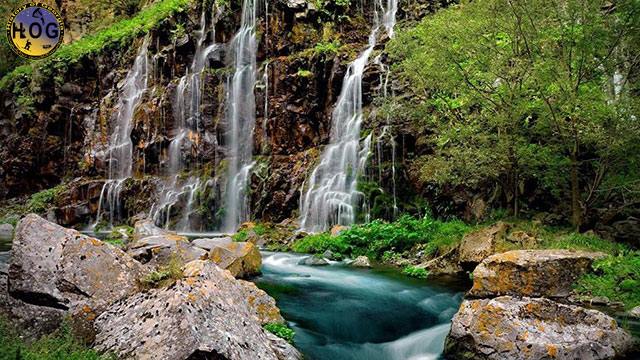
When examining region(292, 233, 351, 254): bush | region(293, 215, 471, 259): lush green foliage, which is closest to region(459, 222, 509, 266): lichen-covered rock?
region(293, 215, 471, 259): lush green foliage

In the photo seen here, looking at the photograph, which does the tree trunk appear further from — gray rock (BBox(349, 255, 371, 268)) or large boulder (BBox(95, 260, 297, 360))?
large boulder (BBox(95, 260, 297, 360))

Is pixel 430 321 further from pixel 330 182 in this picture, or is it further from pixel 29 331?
pixel 330 182

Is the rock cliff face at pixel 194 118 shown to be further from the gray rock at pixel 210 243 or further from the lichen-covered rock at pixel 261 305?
the lichen-covered rock at pixel 261 305

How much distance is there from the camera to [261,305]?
285 inches

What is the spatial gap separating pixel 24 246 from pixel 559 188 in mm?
13320

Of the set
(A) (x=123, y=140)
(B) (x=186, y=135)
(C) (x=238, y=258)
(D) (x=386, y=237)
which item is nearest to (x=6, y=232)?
(A) (x=123, y=140)

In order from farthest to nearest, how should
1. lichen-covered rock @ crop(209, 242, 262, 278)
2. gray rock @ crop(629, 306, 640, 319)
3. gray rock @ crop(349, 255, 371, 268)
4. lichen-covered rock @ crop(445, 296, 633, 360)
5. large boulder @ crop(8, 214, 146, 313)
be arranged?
gray rock @ crop(349, 255, 371, 268), lichen-covered rock @ crop(209, 242, 262, 278), gray rock @ crop(629, 306, 640, 319), lichen-covered rock @ crop(445, 296, 633, 360), large boulder @ crop(8, 214, 146, 313)

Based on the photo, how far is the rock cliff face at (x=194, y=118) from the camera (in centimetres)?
2331

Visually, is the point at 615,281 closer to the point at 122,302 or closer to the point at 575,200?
the point at 575,200

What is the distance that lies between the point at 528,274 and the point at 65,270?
7.55 meters

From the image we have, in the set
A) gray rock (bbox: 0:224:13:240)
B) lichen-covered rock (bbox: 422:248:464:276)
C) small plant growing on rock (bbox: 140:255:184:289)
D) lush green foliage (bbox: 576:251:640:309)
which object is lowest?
gray rock (bbox: 0:224:13:240)

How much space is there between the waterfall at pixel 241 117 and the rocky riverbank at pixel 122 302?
1687 centimetres

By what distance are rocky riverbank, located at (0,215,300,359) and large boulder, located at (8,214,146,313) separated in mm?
10

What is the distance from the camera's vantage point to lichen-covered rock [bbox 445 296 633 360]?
570 cm
